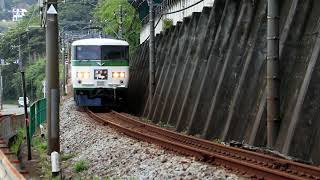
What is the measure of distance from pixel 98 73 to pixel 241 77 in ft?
49.4

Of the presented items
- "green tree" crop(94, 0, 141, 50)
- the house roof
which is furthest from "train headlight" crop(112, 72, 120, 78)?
"green tree" crop(94, 0, 141, 50)

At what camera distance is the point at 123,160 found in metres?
12.3

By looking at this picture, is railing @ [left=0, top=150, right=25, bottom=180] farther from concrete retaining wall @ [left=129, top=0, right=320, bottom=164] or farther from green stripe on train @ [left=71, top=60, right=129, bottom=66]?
green stripe on train @ [left=71, top=60, right=129, bottom=66]

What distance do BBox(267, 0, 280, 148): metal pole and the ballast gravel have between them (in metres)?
2.02

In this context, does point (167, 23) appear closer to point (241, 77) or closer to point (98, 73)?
point (98, 73)

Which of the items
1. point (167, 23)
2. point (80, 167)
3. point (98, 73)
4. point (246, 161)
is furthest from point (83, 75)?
point (246, 161)

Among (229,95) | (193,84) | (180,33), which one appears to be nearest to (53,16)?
(229,95)

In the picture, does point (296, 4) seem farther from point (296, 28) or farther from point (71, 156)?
point (71, 156)

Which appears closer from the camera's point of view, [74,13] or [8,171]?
[8,171]

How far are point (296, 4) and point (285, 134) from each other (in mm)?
3249

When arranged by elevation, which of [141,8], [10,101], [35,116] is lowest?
[10,101]

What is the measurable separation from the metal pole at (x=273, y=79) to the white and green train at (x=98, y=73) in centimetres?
1757

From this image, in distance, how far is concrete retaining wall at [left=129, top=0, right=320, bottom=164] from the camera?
11344 millimetres

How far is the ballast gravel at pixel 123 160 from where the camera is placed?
10141 millimetres
